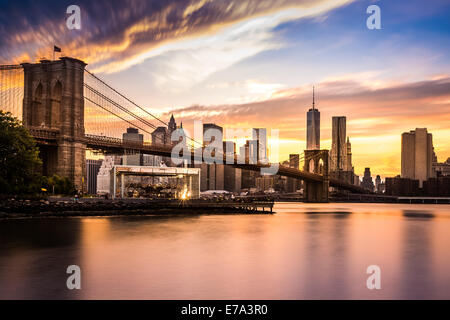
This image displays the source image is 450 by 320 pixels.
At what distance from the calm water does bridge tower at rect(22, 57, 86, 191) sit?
32.1m

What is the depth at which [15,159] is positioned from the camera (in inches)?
1970

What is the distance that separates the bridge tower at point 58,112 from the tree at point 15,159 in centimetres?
1072

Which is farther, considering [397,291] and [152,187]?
[152,187]

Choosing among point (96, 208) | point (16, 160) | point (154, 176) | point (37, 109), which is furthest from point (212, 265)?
point (154, 176)

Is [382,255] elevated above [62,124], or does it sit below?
below

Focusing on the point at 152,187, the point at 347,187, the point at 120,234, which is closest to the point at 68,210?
the point at 120,234

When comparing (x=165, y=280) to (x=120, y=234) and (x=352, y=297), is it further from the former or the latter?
(x=120, y=234)

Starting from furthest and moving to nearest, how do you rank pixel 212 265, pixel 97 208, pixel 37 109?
pixel 37 109 → pixel 97 208 → pixel 212 265

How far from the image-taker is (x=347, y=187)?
454 feet

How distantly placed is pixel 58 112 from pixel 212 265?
5557 cm

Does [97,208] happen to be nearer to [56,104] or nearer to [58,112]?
[58,112]

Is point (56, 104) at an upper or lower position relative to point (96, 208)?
upper

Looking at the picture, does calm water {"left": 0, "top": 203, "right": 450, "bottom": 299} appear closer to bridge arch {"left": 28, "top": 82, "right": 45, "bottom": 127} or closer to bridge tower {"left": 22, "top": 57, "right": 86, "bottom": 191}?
bridge tower {"left": 22, "top": 57, "right": 86, "bottom": 191}
